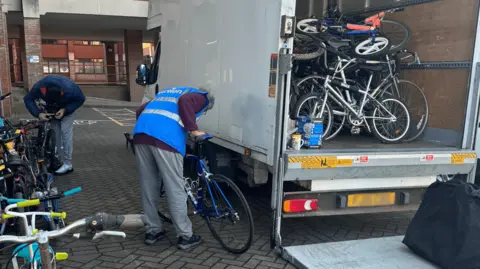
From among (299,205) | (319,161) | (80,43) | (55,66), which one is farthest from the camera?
(80,43)

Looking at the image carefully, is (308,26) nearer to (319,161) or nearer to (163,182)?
(319,161)

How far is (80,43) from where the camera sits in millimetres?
31016

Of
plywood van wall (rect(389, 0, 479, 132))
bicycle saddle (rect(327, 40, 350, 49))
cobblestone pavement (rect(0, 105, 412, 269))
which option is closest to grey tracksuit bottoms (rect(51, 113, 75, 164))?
cobblestone pavement (rect(0, 105, 412, 269))

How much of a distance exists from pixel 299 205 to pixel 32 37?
15.9m

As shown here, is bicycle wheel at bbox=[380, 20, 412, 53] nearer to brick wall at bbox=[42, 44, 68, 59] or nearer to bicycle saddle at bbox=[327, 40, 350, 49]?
bicycle saddle at bbox=[327, 40, 350, 49]

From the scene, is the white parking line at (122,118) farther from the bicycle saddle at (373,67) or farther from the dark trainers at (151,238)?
the bicycle saddle at (373,67)

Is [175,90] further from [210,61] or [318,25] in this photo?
[318,25]

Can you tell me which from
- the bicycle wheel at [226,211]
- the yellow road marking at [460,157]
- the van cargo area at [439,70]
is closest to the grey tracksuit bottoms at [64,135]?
the bicycle wheel at [226,211]

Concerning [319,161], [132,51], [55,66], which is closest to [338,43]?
[319,161]

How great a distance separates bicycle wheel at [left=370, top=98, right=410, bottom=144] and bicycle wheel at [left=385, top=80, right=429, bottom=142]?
10 centimetres

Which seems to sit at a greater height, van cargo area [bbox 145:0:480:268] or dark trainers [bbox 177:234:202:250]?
van cargo area [bbox 145:0:480:268]

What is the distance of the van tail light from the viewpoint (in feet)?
11.8

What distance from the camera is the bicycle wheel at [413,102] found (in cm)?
474

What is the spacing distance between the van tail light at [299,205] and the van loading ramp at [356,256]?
0.39 metres
